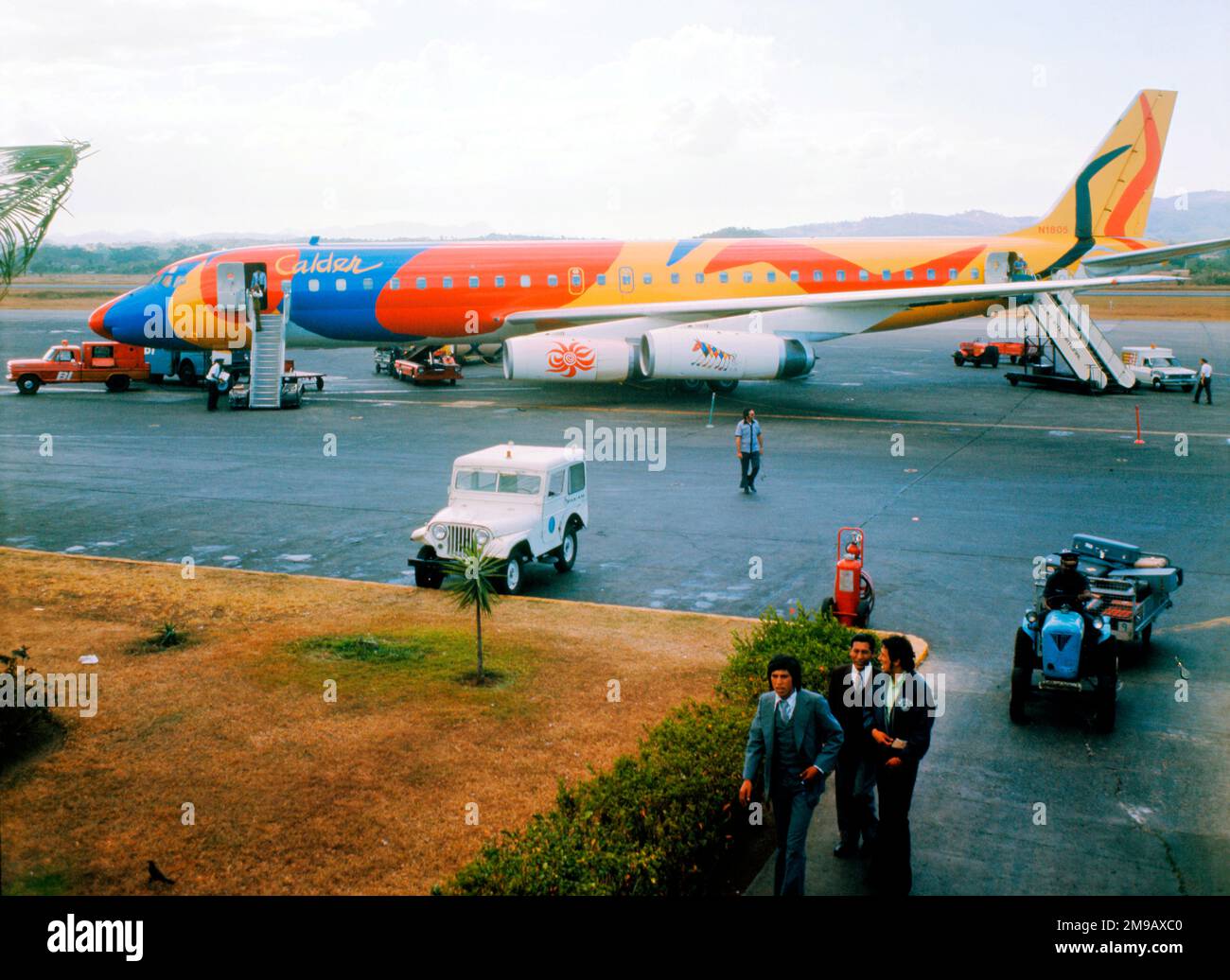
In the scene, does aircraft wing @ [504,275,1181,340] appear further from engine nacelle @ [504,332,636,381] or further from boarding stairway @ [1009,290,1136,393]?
boarding stairway @ [1009,290,1136,393]

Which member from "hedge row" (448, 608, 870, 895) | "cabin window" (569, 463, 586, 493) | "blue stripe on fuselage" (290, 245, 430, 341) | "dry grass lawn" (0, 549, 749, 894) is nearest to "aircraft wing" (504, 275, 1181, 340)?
"blue stripe on fuselage" (290, 245, 430, 341)

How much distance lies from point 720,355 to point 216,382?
673 inches

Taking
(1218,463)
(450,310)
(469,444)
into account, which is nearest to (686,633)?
(469,444)

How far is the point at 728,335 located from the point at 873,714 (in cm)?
2885

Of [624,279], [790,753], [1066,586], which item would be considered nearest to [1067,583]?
[1066,586]

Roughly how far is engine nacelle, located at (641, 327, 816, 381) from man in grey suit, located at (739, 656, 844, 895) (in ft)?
92.1

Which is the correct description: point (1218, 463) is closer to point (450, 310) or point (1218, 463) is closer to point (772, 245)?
point (772, 245)

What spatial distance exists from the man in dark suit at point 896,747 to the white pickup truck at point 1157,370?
1560 inches

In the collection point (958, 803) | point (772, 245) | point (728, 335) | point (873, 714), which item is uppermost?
point (772, 245)

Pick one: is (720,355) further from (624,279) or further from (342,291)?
(342,291)

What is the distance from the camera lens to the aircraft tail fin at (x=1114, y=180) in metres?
43.0

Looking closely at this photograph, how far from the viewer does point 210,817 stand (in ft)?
31.3

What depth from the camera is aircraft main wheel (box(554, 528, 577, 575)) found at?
18516mm

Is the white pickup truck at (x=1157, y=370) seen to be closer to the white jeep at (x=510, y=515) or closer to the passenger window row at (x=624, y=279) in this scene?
the passenger window row at (x=624, y=279)
